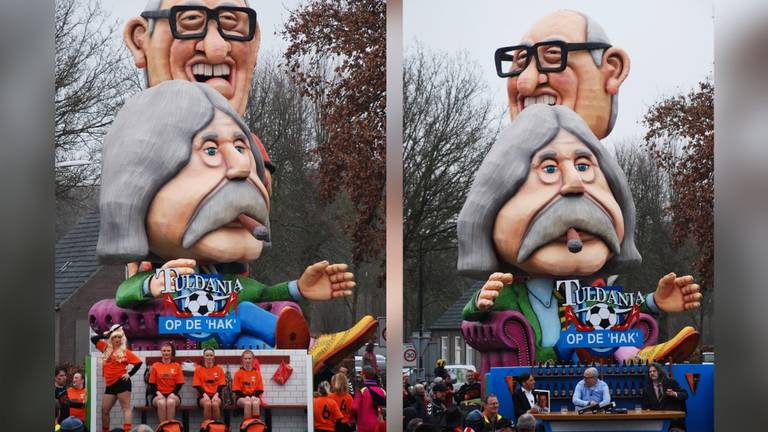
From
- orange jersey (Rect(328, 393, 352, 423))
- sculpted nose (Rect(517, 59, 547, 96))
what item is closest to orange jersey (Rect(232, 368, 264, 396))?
orange jersey (Rect(328, 393, 352, 423))

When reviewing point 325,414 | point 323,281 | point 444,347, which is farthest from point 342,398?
point 444,347

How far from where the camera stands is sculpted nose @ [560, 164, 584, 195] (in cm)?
606

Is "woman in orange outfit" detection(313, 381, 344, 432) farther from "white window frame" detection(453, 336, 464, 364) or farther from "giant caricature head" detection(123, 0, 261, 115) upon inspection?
"giant caricature head" detection(123, 0, 261, 115)

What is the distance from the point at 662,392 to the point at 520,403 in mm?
845

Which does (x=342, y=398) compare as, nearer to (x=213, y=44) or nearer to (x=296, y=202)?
(x=296, y=202)

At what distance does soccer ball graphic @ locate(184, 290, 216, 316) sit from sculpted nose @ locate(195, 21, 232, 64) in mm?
1268

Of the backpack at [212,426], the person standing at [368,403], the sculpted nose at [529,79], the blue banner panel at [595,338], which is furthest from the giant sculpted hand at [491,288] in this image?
the backpack at [212,426]

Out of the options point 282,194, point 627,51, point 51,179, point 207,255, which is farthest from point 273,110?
point 51,179

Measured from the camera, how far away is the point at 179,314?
557 centimetres

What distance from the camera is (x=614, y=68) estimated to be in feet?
20.6

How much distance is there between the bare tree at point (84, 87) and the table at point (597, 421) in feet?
9.19

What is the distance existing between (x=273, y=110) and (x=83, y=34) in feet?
3.46
